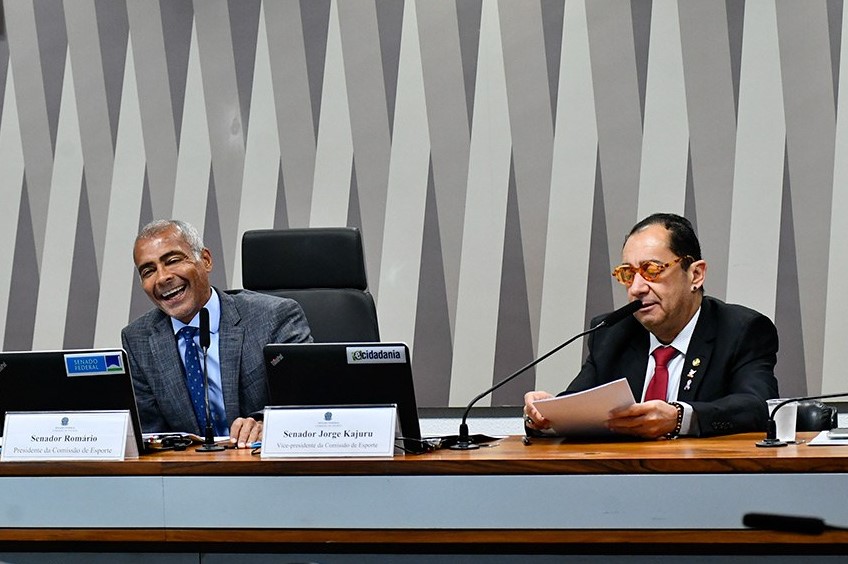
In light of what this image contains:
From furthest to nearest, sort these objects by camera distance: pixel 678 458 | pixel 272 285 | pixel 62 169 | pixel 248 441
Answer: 1. pixel 62 169
2. pixel 272 285
3. pixel 248 441
4. pixel 678 458

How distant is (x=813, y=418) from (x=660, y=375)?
409 millimetres

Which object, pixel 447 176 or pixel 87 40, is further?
pixel 87 40

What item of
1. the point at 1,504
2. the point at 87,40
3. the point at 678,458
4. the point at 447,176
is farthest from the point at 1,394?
the point at 87,40

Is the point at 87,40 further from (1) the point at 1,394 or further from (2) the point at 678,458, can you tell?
(2) the point at 678,458


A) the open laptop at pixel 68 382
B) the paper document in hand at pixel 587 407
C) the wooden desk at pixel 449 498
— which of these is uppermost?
the open laptop at pixel 68 382

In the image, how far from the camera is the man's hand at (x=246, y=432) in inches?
99.7

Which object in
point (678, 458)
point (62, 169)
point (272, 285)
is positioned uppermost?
point (62, 169)

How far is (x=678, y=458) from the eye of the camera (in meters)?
1.89

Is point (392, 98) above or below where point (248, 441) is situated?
above

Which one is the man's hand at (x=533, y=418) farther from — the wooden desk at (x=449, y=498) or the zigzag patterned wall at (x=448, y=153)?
the zigzag patterned wall at (x=448, y=153)

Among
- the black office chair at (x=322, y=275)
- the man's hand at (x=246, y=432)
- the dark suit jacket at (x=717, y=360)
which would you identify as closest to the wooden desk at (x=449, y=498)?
the man's hand at (x=246, y=432)

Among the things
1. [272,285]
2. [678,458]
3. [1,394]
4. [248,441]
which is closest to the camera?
[678,458]

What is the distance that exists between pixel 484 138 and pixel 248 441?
179 centimetres

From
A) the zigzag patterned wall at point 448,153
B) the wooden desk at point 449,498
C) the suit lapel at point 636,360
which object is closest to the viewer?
the wooden desk at point 449,498
